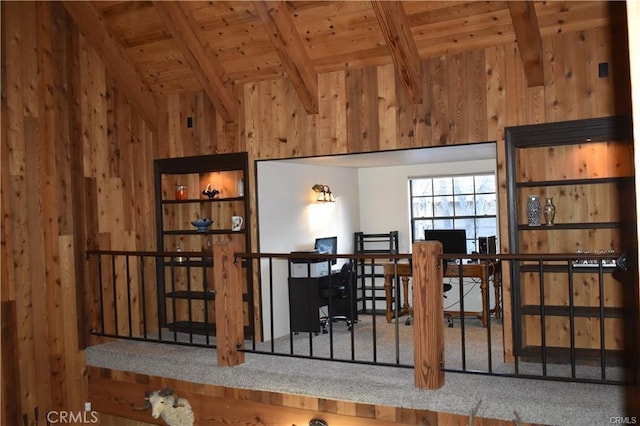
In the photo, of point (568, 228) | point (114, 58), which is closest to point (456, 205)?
point (568, 228)

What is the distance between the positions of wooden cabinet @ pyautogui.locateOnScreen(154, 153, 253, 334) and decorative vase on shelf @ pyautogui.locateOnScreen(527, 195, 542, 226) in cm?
279

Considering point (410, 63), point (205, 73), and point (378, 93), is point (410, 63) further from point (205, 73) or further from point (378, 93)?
point (205, 73)

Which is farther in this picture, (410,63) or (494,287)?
(494,287)

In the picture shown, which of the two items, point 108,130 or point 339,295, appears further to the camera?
point 339,295

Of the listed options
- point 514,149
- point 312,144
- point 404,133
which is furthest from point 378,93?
point 514,149

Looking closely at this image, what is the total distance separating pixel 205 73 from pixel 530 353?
380 cm

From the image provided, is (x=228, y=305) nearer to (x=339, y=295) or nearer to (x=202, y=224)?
(x=202, y=224)

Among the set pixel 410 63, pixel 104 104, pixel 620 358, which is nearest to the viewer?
pixel 620 358

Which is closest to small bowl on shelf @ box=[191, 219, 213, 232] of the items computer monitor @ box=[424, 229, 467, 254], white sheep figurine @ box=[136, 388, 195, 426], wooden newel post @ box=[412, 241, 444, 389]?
white sheep figurine @ box=[136, 388, 195, 426]

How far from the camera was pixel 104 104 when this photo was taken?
20.2 ft

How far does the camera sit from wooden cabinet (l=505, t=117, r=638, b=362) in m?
4.74

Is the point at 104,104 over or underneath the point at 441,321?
over

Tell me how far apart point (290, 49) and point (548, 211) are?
2569 mm

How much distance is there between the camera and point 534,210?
4984 millimetres
